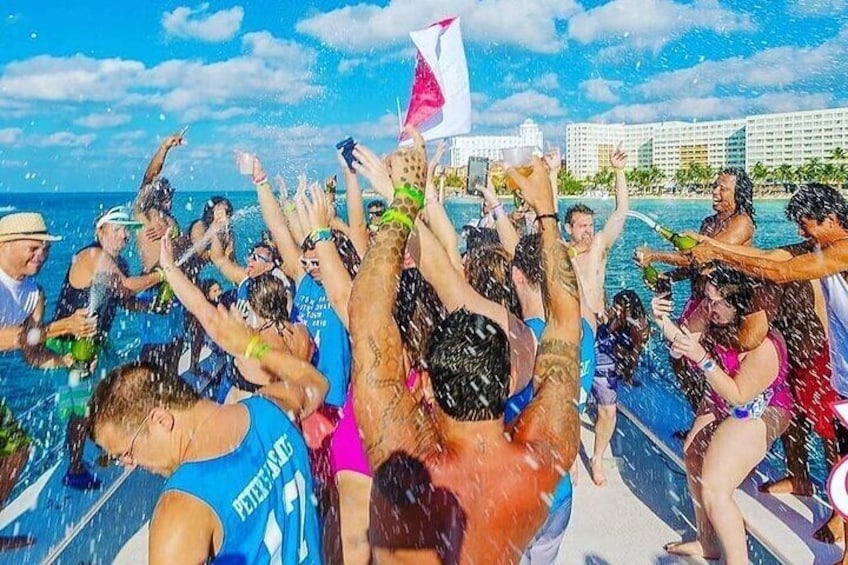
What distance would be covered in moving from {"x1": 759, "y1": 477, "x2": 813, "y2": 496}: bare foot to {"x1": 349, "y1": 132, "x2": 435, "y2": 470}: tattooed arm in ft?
8.83

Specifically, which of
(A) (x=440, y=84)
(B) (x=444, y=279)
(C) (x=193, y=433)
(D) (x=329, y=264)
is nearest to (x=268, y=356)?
(D) (x=329, y=264)

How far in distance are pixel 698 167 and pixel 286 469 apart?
78.3 ft

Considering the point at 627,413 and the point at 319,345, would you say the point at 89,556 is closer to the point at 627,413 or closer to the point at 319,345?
the point at 319,345

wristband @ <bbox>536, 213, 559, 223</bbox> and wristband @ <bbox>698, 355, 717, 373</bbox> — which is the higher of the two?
wristband @ <bbox>536, 213, 559, 223</bbox>

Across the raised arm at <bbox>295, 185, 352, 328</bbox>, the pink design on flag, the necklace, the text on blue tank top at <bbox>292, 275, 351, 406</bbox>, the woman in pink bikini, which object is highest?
the pink design on flag

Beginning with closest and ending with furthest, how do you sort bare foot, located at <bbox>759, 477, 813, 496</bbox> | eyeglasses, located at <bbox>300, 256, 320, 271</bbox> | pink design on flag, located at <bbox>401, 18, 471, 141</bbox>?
eyeglasses, located at <bbox>300, 256, 320, 271</bbox>, pink design on flag, located at <bbox>401, 18, 471, 141</bbox>, bare foot, located at <bbox>759, 477, 813, 496</bbox>

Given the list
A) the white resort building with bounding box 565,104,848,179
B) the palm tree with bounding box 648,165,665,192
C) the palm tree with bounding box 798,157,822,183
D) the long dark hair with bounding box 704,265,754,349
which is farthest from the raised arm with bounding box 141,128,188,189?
Answer: the palm tree with bounding box 648,165,665,192

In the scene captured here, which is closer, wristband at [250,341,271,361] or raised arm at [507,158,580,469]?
raised arm at [507,158,580,469]

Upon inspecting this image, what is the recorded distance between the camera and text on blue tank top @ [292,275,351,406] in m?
2.87

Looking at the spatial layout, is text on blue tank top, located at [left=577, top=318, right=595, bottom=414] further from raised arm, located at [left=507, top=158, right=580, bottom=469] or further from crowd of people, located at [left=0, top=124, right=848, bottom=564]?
raised arm, located at [left=507, top=158, right=580, bottom=469]

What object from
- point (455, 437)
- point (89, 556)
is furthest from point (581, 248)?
point (455, 437)

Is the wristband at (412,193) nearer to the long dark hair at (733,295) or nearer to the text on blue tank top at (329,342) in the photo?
the text on blue tank top at (329,342)

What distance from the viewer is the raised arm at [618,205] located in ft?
11.7

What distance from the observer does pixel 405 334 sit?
2.65 metres
